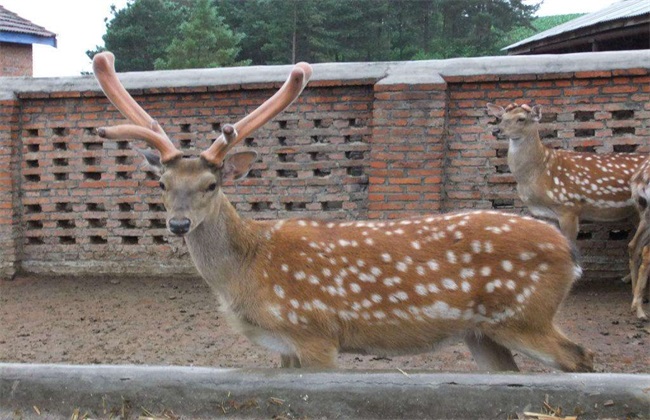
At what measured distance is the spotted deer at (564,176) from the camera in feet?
22.1

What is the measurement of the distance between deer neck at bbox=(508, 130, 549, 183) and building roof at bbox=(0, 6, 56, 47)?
13.6 metres

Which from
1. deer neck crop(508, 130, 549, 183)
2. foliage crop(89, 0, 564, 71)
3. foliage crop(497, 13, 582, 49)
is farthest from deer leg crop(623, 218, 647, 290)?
foliage crop(497, 13, 582, 49)

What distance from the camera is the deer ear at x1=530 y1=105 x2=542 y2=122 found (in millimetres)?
6823

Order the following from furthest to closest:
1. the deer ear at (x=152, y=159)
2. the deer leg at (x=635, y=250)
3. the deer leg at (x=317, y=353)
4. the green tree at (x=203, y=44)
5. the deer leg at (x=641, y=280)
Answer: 1. the green tree at (x=203, y=44)
2. the deer leg at (x=635, y=250)
3. the deer leg at (x=641, y=280)
4. the deer ear at (x=152, y=159)
5. the deer leg at (x=317, y=353)

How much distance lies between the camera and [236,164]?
4004mm

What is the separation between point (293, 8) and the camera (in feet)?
86.4

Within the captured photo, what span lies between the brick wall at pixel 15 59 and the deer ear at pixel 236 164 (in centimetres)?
1479

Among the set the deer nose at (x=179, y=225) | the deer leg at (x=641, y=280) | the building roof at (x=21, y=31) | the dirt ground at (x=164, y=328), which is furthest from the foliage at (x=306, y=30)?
the deer nose at (x=179, y=225)

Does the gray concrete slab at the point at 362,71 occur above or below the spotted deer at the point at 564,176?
above

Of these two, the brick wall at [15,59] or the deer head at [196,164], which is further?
the brick wall at [15,59]

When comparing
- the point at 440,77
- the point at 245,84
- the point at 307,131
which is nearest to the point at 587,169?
the point at 440,77

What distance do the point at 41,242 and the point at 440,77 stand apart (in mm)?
4642

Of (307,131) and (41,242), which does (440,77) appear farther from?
(41,242)

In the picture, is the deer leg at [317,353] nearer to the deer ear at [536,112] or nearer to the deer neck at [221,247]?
the deer neck at [221,247]
